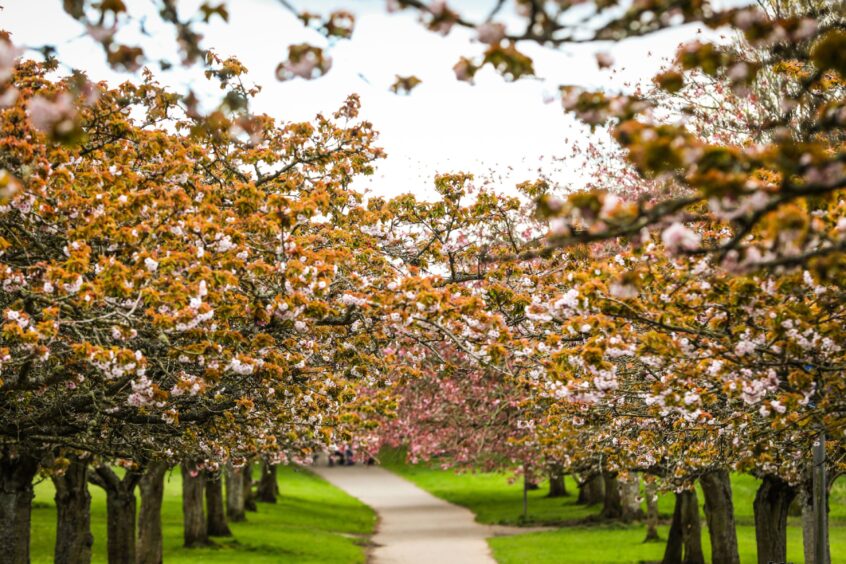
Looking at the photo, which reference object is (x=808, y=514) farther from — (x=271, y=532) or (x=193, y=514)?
(x=271, y=532)

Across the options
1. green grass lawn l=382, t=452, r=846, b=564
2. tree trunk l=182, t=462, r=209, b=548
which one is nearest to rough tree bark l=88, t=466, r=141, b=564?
tree trunk l=182, t=462, r=209, b=548

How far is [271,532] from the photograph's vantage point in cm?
3119

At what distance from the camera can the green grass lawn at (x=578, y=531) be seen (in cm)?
2564

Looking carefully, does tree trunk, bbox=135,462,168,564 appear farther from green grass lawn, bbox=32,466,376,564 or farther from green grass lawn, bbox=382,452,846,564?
green grass lawn, bbox=382,452,846,564

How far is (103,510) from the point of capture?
36156 mm

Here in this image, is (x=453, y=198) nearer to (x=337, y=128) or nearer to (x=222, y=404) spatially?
(x=337, y=128)

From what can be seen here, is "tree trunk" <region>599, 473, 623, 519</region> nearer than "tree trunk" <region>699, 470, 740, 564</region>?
No

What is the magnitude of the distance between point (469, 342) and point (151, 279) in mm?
3508

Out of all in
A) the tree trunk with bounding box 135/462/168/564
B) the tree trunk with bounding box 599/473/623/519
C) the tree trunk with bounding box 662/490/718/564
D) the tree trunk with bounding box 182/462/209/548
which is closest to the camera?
the tree trunk with bounding box 135/462/168/564

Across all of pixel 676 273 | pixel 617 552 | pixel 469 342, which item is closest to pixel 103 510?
pixel 617 552

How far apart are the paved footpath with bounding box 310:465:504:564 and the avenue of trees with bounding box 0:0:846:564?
39.9 ft

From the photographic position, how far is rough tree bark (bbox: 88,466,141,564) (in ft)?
60.3

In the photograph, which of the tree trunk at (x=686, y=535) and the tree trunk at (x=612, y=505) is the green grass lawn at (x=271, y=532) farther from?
the tree trunk at (x=612, y=505)

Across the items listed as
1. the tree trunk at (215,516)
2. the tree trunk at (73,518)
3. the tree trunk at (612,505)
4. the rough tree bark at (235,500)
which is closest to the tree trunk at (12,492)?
the tree trunk at (73,518)
